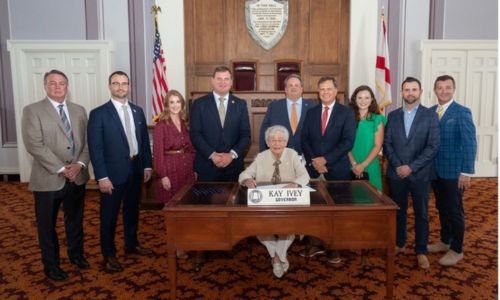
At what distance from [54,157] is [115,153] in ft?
1.39

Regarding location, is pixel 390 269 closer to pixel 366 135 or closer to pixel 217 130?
pixel 366 135

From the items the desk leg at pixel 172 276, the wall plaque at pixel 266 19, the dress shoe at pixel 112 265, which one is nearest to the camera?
the desk leg at pixel 172 276

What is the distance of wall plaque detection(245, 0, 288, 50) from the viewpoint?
253 inches

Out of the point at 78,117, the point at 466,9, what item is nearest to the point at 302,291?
the point at 78,117

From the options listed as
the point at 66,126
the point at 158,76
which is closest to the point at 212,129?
the point at 66,126

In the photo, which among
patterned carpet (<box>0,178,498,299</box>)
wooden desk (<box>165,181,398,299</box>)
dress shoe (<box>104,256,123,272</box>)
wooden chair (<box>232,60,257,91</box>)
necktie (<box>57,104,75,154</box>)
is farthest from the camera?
wooden chair (<box>232,60,257,91</box>)

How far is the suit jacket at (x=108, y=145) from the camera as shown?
301cm

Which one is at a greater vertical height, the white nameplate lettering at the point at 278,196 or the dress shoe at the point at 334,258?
the white nameplate lettering at the point at 278,196

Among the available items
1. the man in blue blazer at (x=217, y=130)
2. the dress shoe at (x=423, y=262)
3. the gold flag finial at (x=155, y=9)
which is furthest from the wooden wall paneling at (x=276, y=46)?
the dress shoe at (x=423, y=262)

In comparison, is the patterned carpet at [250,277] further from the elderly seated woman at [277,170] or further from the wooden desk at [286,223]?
the wooden desk at [286,223]

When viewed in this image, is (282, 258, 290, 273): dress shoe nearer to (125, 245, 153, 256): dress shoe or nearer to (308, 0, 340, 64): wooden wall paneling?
(125, 245, 153, 256): dress shoe

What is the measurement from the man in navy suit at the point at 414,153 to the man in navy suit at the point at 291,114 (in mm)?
729

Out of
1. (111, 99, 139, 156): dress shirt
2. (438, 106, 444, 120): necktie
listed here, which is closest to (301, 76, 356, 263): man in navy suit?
(438, 106, 444, 120): necktie

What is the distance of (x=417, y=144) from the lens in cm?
314
